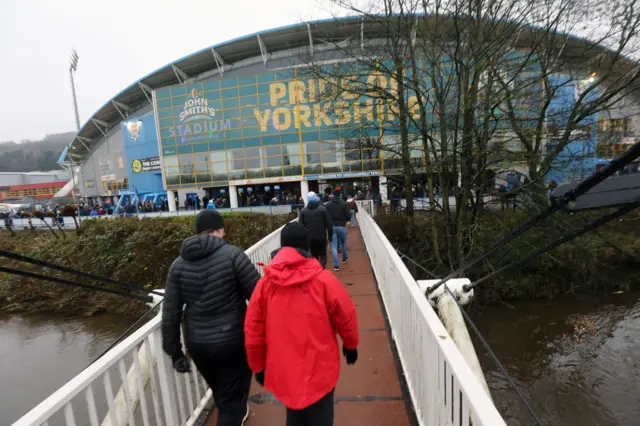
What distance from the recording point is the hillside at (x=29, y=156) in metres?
112

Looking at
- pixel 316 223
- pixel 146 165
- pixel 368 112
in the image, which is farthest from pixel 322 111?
pixel 146 165

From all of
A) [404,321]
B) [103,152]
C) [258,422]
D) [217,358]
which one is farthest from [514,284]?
[103,152]

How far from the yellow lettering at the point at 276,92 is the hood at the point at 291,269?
28.6 metres

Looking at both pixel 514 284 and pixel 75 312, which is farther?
pixel 75 312

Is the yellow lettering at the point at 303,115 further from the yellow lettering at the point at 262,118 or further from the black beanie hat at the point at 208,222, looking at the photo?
the black beanie hat at the point at 208,222

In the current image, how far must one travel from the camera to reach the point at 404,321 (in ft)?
10.6

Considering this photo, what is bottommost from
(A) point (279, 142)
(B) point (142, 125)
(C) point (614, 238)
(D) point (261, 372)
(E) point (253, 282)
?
(C) point (614, 238)

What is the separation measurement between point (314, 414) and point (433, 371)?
0.79 metres

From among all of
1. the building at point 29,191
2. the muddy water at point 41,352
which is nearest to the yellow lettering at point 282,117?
the muddy water at point 41,352

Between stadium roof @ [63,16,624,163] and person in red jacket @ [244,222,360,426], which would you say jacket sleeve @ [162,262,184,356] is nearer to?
person in red jacket @ [244,222,360,426]

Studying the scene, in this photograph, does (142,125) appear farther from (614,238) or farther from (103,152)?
(614,238)

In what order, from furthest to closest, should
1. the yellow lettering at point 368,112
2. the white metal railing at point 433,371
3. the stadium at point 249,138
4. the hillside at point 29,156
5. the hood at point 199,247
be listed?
1. the hillside at point 29,156
2. the stadium at point 249,138
3. the yellow lettering at point 368,112
4. the hood at point 199,247
5. the white metal railing at point 433,371

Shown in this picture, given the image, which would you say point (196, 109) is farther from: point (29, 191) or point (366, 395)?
point (29, 191)

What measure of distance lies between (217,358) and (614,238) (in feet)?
45.9
